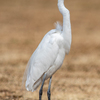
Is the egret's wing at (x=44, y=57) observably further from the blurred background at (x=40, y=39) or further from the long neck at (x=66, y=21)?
the blurred background at (x=40, y=39)

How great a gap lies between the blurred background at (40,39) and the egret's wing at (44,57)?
94 centimetres

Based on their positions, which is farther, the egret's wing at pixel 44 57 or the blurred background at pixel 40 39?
the blurred background at pixel 40 39

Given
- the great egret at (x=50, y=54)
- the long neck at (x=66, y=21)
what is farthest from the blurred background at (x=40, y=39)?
the long neck at (x=66, y=21)

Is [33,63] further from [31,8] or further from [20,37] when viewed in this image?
[31,8]

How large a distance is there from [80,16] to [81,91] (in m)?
12.5

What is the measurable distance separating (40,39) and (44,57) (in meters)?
8.28

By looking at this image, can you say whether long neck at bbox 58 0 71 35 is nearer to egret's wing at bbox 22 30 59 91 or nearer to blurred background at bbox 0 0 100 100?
egret's wing at bbox 22 30 59 91

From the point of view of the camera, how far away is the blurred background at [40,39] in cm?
568

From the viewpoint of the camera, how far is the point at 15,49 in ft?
34.6

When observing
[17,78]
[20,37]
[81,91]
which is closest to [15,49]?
[20,37]

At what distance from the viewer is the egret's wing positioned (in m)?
4.23

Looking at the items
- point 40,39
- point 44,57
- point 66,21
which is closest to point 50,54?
point 44,57

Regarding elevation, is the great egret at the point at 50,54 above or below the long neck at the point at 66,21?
below

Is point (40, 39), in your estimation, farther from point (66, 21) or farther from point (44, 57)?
point (66, 21)
